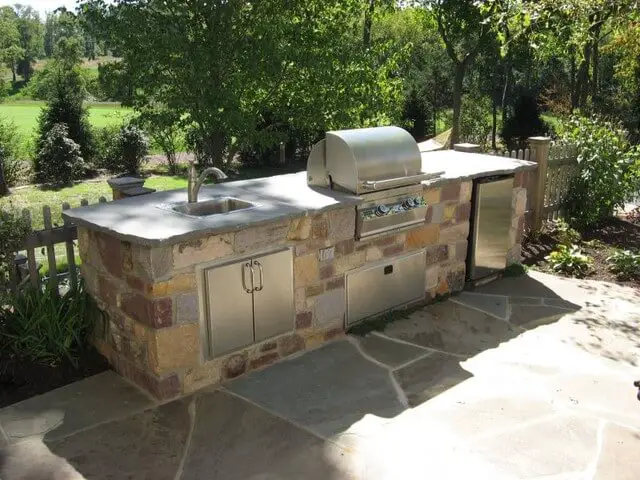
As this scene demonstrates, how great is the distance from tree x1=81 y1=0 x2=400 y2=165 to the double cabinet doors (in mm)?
4802

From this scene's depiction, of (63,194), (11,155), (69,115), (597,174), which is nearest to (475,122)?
(597,174)

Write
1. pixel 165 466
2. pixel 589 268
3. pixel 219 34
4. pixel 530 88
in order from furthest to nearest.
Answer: pixel 530 88 → pixel 219 34 → pixel 589 268 → pixel 165 466

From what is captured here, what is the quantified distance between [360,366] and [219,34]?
5.93m

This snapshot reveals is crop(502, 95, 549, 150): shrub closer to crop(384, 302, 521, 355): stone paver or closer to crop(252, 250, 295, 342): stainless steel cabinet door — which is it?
crop(384, 302, 521, 355): stone paver

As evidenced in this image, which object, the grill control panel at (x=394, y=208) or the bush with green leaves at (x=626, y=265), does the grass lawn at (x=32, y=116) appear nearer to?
the bush with green leaves at (x=626, y=265)

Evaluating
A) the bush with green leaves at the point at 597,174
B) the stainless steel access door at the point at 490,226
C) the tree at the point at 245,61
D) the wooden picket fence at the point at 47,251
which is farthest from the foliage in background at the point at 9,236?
the bush with green leaves at the point at 597,174

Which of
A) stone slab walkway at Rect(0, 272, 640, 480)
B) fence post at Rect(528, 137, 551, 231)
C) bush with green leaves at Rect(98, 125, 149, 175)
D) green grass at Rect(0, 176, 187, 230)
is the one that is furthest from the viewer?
bush with green leaves at Rect(98, 125, 149, 175)

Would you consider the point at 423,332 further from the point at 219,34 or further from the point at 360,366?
the point at 219,34

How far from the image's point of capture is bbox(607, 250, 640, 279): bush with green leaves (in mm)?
6426

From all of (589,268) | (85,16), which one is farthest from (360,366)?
(85,16)

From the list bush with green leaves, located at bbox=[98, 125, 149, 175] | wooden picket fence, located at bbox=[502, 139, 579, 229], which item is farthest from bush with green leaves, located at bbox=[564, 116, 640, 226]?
bush with green leaves, located at bbox=[98, 125, 149, 175]

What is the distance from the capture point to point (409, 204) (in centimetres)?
499

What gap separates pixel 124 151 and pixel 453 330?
473 inches

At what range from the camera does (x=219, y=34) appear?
28.3 feet
